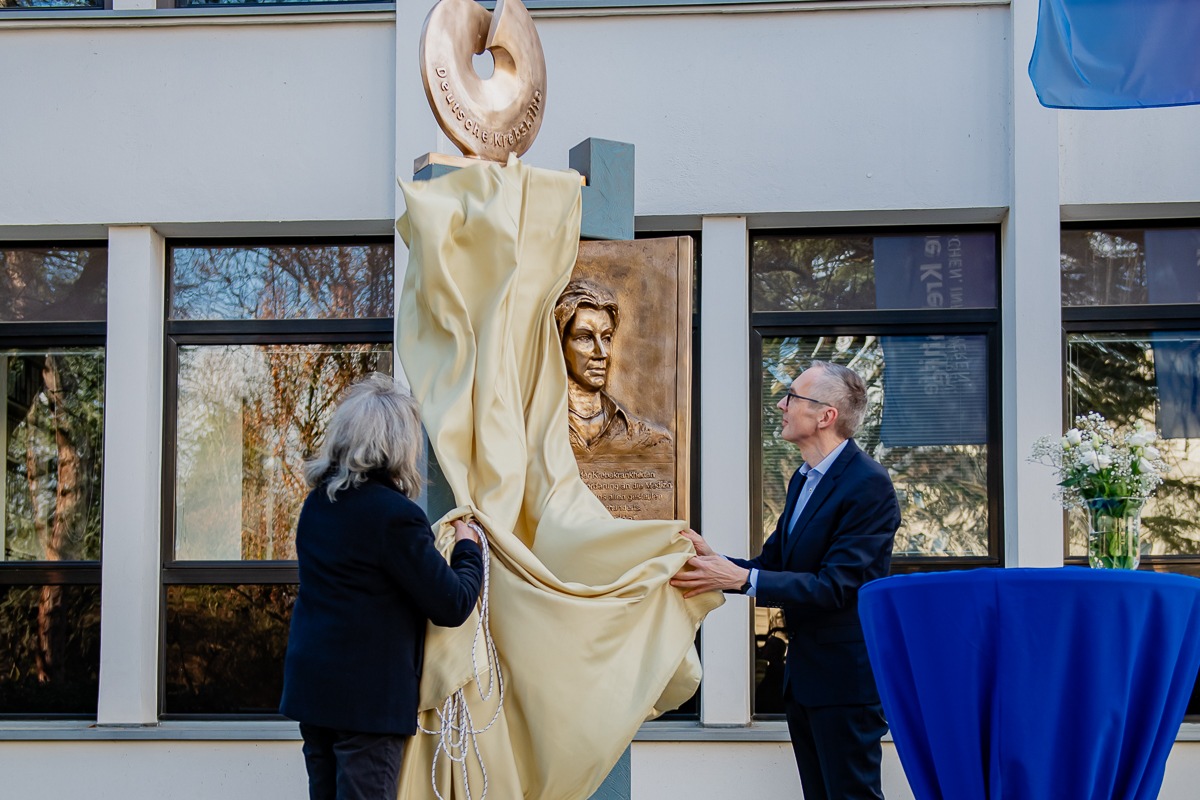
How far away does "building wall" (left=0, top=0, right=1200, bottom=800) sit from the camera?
7.10 m

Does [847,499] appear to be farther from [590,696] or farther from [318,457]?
[318,457]

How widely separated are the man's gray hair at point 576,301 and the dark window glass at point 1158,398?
319 cm

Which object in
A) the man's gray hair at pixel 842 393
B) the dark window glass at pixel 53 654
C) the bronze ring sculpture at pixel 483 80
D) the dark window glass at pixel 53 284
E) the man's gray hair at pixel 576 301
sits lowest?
the dark window glass at pixel 53 654

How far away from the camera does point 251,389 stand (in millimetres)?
7590

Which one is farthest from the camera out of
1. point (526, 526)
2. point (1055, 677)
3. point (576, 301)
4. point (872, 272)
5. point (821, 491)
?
point (872, 272)

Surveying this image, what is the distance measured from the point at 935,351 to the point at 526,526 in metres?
3.30

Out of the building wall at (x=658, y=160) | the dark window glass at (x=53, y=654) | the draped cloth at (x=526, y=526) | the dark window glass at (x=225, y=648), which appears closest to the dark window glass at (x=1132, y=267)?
the building wall at (x=658, y=160)

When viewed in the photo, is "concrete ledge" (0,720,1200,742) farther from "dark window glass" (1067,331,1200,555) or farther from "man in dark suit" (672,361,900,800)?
"man in dark suit" (672,361,900,800)

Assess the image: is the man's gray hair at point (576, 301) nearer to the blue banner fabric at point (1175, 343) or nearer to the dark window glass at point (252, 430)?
the dark window glass at point (252, 430)

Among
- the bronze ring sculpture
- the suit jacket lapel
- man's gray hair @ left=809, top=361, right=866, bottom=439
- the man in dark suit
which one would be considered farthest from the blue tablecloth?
the bronze ring sculpture

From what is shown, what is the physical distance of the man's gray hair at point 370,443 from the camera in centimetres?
385

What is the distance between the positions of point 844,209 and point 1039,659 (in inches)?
154

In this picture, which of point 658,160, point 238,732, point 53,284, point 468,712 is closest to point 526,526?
point 468,712

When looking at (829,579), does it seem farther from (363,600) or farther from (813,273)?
(813,273)
